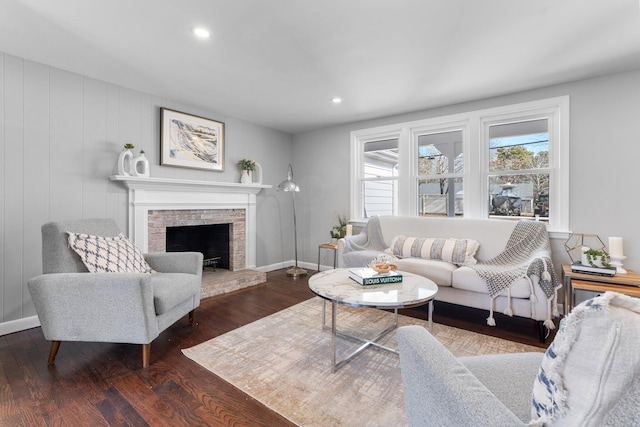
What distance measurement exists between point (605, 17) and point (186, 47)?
2.98 metres

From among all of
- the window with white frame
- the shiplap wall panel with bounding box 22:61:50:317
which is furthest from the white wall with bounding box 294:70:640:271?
the shiplap wall panel with bounding box 22:61:50:317

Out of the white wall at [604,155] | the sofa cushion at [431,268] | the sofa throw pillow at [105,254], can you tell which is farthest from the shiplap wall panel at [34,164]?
the white wall at [604,155]

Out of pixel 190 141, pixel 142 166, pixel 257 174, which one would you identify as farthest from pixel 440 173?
pixel 142 166

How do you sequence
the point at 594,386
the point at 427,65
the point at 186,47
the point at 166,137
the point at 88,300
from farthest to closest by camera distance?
the point at 166,137
the point at 427,65
the point at 186,47
the point at 88,300
the point at 594,386

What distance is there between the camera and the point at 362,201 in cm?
461

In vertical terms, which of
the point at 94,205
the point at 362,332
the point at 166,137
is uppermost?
the point at 166,137

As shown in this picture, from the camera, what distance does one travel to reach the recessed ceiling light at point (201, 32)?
2162 millimetres

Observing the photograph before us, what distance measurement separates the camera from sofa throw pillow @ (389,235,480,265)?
3.15 meters

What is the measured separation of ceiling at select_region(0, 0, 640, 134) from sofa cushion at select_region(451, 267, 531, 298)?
187 centimetres

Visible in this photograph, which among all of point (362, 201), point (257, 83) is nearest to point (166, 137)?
point (257, 83)

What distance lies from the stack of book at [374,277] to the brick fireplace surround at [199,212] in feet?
6.68

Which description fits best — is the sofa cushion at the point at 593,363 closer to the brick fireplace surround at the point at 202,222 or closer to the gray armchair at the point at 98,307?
the gray armchair at the point at 98,307

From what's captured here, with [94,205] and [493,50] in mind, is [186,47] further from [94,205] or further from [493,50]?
[493,50]

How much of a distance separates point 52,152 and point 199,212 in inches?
61.7
